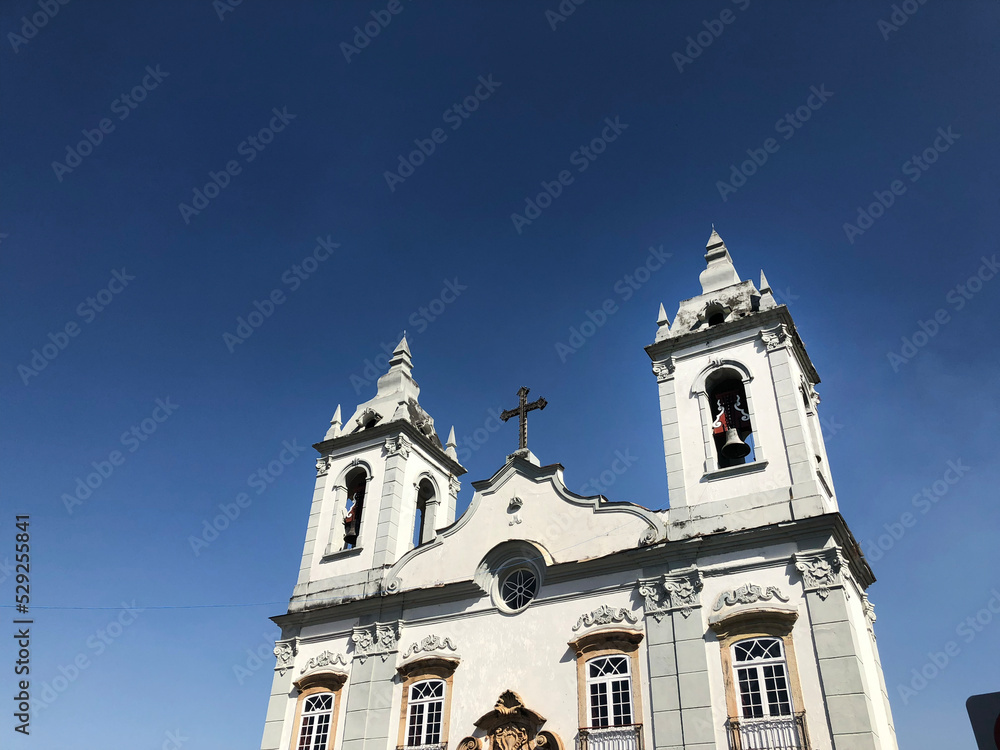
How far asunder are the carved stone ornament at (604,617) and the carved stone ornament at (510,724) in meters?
2.09

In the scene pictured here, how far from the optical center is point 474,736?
56.7 ft

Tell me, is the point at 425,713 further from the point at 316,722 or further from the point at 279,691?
the point at 279,691

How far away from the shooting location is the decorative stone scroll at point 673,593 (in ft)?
53.3

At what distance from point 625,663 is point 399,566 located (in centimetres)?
741

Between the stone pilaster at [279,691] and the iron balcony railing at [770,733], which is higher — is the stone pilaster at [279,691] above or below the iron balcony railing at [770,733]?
above

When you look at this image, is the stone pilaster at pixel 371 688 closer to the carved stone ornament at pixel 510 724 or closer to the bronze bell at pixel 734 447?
the carved stone ornament at pixel 510 724

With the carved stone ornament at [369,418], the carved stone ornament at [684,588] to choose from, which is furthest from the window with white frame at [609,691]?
the carved stone ornament at [369,418]

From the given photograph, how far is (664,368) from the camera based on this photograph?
20.3 m

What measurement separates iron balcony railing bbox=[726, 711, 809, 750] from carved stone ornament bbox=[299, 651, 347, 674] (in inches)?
408

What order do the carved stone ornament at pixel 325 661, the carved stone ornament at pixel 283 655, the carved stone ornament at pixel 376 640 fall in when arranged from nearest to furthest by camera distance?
the carved stone ornament at pixel 376 640 < the carved stone ornament at pixel 325 661 < the carved stone ornament at pixel 283 655

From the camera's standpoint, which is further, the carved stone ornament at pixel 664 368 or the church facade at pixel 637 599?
the carved stone ornament at pixel 664 368

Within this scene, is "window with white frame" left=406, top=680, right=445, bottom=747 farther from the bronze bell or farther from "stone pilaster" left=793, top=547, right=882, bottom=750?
the bronze bell

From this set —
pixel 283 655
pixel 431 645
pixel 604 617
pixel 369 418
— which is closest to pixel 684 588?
pixel 604 617

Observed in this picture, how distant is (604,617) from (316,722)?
329 inches
